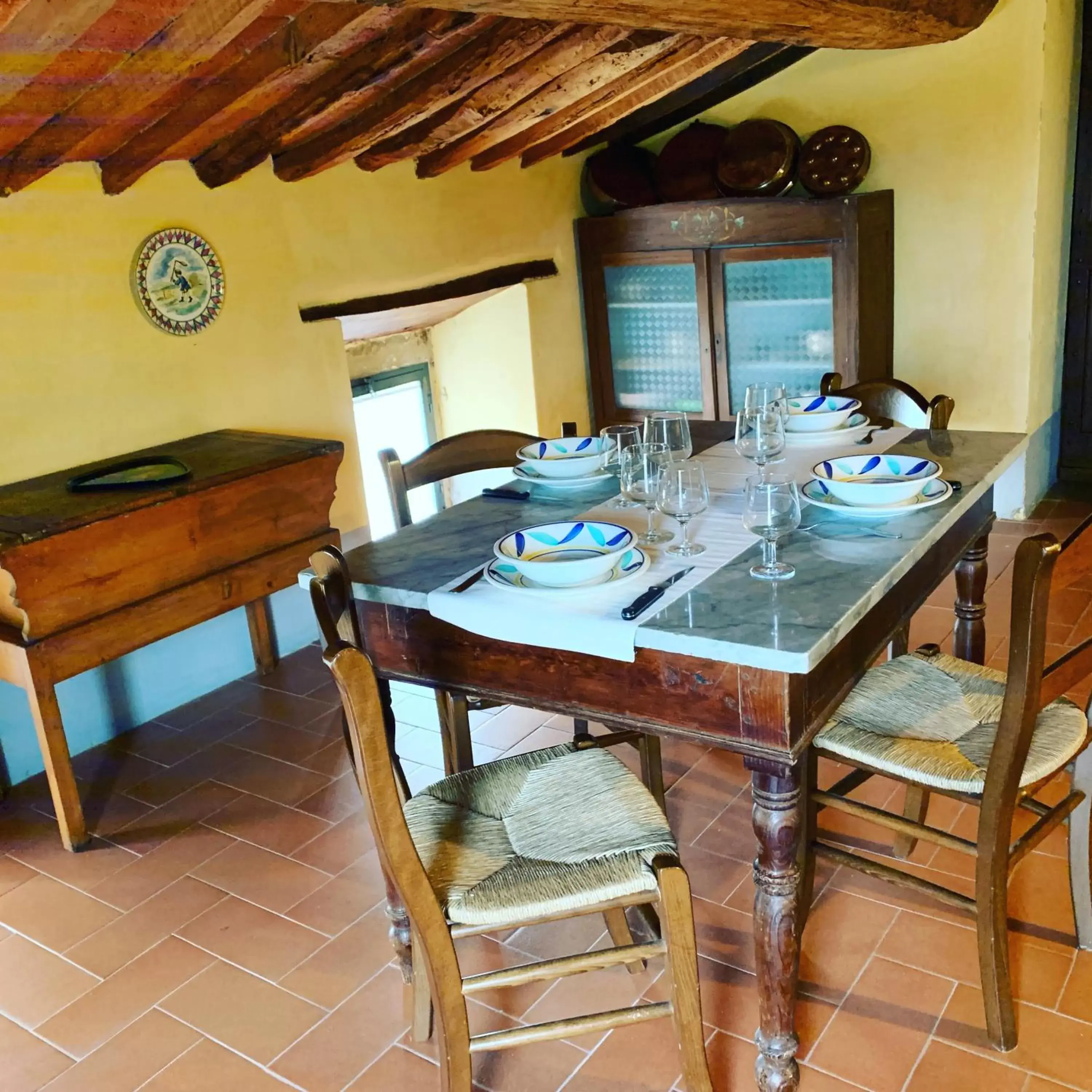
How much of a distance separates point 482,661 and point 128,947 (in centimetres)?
121

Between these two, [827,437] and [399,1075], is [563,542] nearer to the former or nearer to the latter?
[827,437]

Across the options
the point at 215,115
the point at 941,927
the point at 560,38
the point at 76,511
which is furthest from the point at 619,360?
the point at 941,927

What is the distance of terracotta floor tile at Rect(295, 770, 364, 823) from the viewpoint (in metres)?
2.96

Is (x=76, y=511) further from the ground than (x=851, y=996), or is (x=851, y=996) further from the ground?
(x=76, y=511)

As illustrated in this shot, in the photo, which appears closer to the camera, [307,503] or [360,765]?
[360,765]

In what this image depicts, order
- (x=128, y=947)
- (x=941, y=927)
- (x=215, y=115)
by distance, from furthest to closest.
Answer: (x=215, y=115)
(x=128, y=947)
(x=941, y=927)

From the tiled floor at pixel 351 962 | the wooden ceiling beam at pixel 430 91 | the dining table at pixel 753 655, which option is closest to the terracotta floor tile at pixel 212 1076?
the tiled floor at pixel 351 962

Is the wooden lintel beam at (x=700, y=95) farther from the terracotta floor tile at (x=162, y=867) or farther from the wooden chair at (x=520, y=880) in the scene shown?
the wooden chair at (x=520, y=880)

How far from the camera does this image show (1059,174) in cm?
465

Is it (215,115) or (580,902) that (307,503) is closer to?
(215,115)

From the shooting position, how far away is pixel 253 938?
249 centimetres

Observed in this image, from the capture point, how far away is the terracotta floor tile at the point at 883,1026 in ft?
6.51

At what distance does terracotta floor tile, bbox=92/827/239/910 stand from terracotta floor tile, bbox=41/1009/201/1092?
46 centimetres

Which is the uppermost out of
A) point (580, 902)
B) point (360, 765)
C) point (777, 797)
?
point (360, 765)
